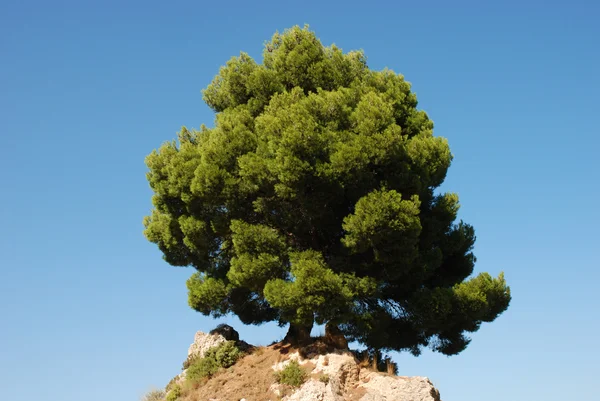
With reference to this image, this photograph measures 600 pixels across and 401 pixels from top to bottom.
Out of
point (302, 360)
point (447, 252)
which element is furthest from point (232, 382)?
point (447, 252)

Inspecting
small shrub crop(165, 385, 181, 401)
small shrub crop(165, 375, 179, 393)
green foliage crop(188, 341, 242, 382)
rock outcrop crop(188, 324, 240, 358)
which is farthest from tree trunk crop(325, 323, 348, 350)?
small shrub crop(165, 375, 179, 393)

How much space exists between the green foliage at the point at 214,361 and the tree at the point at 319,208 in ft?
4.99

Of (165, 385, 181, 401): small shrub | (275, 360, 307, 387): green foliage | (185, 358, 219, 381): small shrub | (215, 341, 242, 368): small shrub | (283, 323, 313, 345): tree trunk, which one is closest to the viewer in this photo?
(275, 360, 307, 387): green foliage

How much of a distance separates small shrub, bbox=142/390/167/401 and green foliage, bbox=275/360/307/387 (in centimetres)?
591

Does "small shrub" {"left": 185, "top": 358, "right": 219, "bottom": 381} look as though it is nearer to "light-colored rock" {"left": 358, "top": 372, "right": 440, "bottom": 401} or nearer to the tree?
the tree

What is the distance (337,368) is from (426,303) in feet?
13.7

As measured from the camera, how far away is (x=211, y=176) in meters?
20.7

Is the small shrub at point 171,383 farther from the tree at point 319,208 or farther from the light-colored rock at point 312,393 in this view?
the light-colored rock at point 312,393

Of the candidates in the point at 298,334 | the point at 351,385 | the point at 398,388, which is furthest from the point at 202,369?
the point at 398,388

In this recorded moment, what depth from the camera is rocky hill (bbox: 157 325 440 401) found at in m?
19.2

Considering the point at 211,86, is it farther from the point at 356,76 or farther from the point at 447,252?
the point at 447,252

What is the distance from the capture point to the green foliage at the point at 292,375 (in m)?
19.5

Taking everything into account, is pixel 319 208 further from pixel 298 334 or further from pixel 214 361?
pixel 214 361

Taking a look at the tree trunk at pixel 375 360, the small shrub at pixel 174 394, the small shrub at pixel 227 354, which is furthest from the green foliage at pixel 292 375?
the small shrub at pixel 174 394
